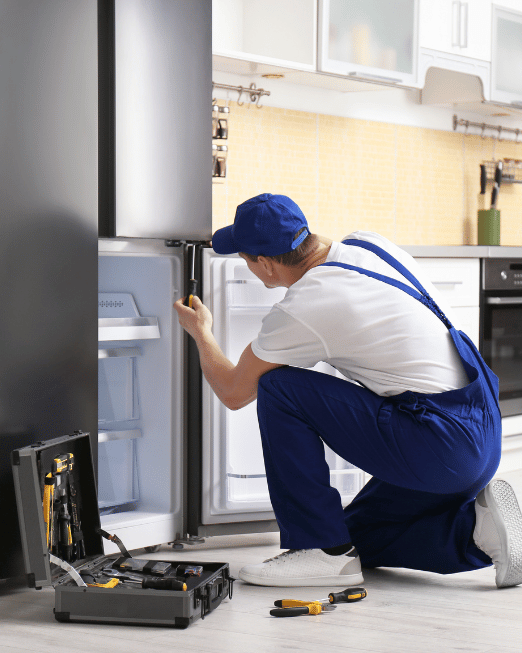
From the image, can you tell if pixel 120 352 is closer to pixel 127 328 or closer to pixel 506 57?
pixel 127 328

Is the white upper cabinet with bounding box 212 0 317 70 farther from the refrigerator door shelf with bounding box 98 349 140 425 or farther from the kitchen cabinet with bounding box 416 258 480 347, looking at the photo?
the refrigerator door shelf with bounding box 98 349 140 425

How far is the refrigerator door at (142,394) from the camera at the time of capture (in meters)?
2.75

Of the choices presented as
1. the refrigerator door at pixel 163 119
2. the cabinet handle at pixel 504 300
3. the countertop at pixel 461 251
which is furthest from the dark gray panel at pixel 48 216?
the cabinet handle at pixel 504 300

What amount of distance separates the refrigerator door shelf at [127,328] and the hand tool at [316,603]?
85 cm

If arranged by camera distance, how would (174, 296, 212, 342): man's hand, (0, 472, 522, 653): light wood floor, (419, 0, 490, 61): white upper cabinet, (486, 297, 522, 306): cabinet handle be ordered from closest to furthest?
(0, 472, 522, 653): light wood floor, (174, 296, 212, 342): man's hand, (486, 297, 522, 306): cabinet handle, (419, 0, 490, 61): white upper cabinet

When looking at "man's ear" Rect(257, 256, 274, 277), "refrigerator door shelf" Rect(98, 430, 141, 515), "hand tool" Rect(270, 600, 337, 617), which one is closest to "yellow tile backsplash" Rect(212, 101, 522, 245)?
"refrigerator door shelf" Rect(98, 430, 141, 515)

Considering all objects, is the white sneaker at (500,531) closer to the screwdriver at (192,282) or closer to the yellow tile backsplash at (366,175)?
the screwdriver at (192,282)

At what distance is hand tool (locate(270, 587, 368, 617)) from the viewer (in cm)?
212

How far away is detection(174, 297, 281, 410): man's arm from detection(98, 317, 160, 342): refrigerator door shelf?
19 cm

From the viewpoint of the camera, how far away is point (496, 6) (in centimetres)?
458

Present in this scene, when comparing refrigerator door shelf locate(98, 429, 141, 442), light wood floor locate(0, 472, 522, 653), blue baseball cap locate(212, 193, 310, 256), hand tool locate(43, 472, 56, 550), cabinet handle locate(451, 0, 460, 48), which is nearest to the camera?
light wood floor locate(0, 472, 522, 653)

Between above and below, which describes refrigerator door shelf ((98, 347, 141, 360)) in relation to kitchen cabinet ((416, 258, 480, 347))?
below

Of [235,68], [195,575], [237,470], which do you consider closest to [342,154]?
[235,68]

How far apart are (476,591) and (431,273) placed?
5.56 ft
